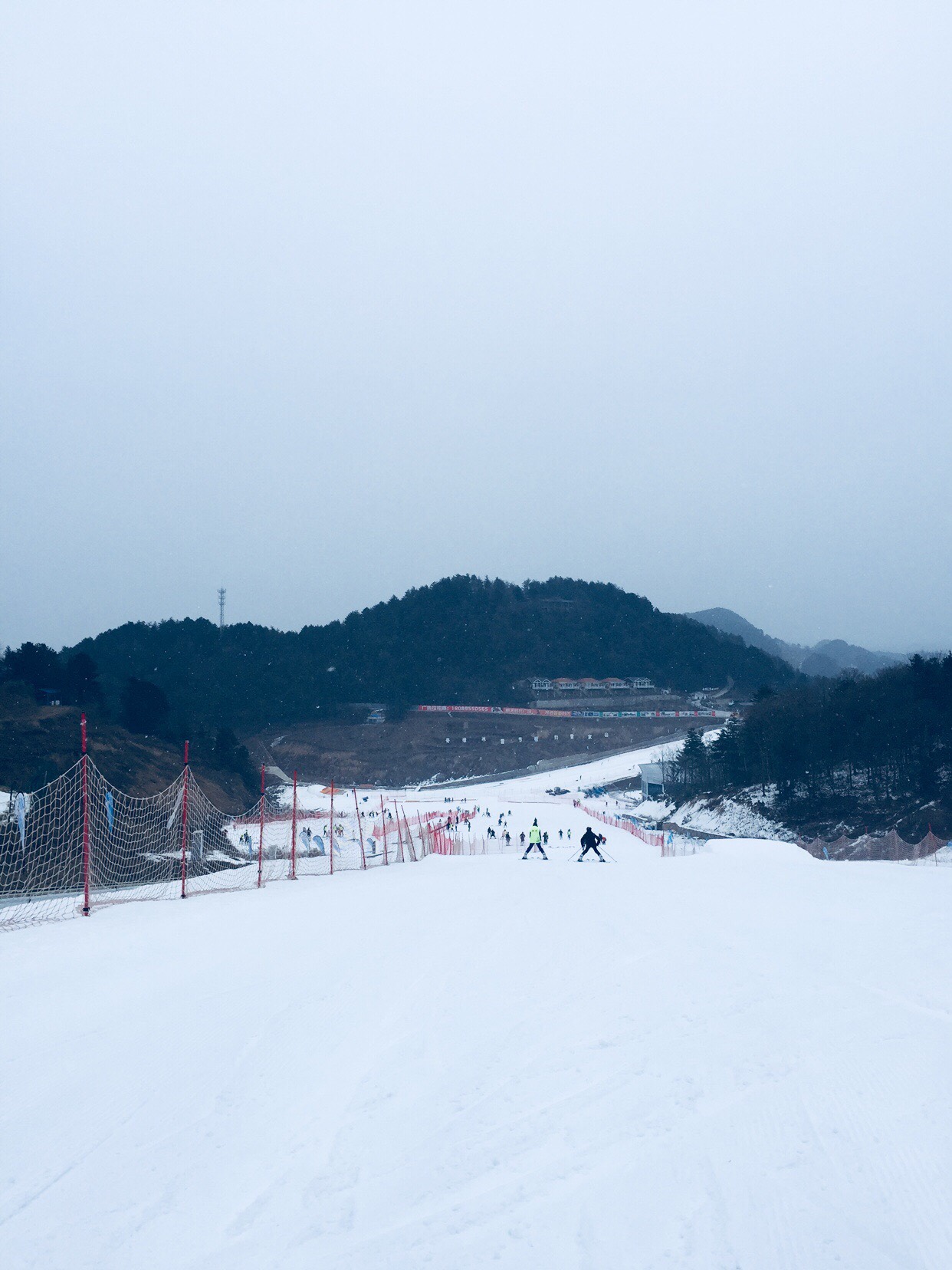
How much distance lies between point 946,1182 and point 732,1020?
227 cm

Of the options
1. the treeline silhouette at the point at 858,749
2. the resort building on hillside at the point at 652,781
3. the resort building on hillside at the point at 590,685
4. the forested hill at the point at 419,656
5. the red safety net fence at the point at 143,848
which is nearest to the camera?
the red safety net fence at the point at 143,848

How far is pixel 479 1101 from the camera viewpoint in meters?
4.67

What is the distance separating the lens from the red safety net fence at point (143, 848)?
1403 cm

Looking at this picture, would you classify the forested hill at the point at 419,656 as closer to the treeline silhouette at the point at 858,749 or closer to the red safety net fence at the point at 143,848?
the treeline silhouette at the point at 858,749

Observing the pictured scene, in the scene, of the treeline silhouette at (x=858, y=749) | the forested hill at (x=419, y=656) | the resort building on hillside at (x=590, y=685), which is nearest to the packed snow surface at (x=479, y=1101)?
the treeline silhouette at (x=858, y=749)

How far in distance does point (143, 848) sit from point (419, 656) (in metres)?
135

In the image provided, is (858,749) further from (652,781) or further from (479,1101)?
(479,1101)

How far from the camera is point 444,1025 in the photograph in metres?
6.00

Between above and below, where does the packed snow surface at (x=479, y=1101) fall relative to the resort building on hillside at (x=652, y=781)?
above

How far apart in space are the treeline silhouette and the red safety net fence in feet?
74.3

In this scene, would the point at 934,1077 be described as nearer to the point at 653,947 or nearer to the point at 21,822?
the point at 653,947

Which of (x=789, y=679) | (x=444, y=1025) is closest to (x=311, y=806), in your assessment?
(x=444, y=1025)

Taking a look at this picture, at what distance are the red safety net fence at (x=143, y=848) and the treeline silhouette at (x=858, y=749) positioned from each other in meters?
22.6

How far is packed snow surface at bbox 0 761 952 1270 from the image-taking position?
341 centimetres
